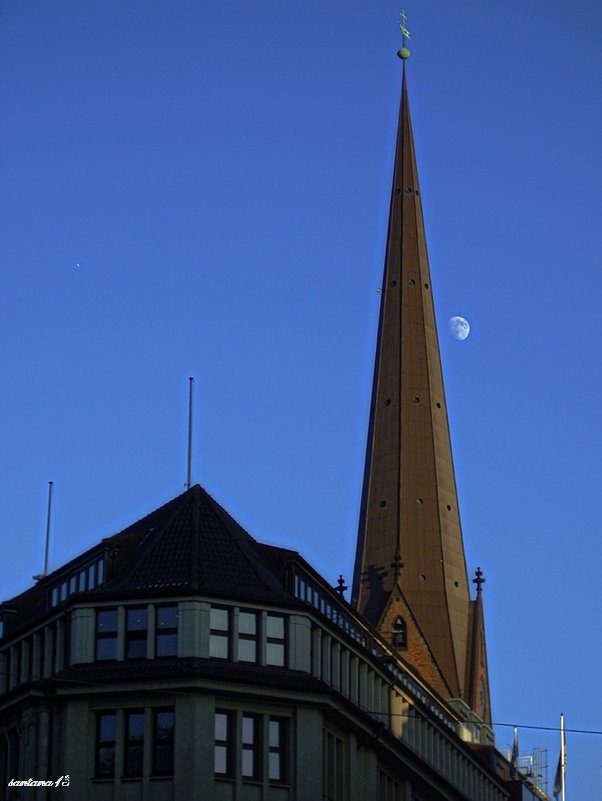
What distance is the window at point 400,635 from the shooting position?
4903 inches

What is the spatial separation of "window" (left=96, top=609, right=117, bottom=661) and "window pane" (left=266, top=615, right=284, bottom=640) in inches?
187

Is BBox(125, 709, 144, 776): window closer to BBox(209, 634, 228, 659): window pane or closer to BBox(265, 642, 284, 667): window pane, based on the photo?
BBox(209, 634, 228, 659): window pane

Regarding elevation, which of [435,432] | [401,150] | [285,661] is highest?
[401,150]

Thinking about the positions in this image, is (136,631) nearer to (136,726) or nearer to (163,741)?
(136,726)

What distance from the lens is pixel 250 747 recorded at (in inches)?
2581

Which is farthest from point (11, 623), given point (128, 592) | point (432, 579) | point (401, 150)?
point (401, 150)

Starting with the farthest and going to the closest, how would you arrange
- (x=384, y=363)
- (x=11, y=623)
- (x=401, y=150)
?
1. (x=401, y=150)
2. (x=384, y=363)
3. (x=11, y=623)

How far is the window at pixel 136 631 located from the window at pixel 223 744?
3.23 m

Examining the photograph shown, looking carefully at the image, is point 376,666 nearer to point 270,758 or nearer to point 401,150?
point 270,758

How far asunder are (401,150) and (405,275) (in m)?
13.0

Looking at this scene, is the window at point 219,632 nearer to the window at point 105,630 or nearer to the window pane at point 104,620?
the window at point 105,630

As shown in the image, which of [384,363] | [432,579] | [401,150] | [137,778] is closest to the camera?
[137,778]

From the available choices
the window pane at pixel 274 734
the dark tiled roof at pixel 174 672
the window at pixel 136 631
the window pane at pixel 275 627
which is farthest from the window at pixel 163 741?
the window pane at pixel 275 627

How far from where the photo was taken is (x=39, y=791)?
65.2m
